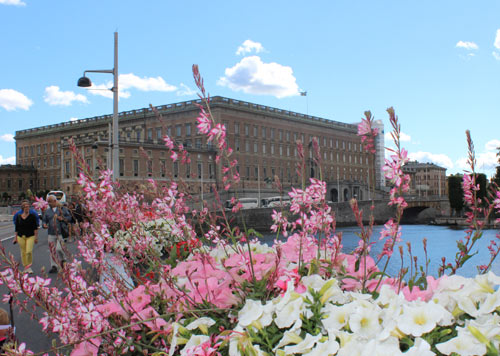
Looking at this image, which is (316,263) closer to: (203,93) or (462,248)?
(462,248)

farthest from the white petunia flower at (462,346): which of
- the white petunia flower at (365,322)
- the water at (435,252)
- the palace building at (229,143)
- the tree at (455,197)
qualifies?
the tree at (455,197)

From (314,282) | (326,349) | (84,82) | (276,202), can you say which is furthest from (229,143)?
(326,349)

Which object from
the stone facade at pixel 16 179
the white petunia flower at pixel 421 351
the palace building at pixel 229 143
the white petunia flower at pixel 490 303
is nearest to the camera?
the white petunia flower at pixel 421 351

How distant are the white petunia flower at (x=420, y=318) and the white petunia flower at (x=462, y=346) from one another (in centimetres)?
7

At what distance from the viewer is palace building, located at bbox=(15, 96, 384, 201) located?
56.0 metres

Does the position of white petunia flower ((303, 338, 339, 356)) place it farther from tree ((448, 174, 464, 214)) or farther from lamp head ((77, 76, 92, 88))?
tree ((448, 174, 464, 214))

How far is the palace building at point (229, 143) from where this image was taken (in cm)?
5600

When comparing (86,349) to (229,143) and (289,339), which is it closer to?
(289,339)

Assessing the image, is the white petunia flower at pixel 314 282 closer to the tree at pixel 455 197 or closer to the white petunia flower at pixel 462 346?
the white petunia flower at pixel 462 346

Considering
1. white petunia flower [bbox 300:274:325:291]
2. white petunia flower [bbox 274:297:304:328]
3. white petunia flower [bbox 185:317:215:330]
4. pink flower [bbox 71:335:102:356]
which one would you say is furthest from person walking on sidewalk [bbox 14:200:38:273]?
white petunia flower [bbox 274:297:304:328]

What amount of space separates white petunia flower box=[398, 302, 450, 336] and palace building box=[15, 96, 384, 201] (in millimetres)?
51116

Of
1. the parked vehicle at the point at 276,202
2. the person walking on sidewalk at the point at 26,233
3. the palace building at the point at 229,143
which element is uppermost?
the palace building at the point at 229,143

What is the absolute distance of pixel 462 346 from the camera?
50.4 inches

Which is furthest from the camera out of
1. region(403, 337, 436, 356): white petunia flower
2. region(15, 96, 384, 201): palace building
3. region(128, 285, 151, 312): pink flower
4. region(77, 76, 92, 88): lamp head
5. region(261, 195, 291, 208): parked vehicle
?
region(15, 96, 384, 201): palace building
